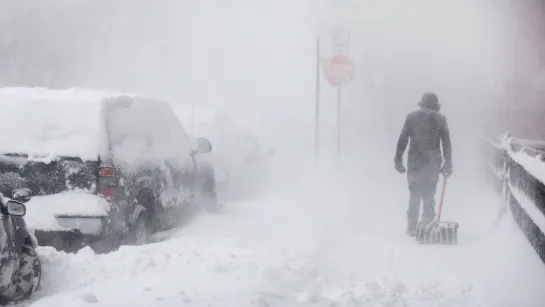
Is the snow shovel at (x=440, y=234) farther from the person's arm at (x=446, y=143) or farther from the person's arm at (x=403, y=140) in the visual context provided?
the person's arm at (x=403, y=140)

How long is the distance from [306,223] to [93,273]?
14.7 feet

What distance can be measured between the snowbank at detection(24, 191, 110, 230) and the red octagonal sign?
10505 millimetres

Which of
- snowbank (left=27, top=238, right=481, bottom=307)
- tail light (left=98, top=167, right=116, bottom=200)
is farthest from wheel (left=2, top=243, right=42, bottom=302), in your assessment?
tail light (left=98, top=167, right=116, bottom=200)

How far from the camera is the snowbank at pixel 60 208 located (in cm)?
746

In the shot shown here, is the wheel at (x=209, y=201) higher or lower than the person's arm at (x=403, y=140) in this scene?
lower

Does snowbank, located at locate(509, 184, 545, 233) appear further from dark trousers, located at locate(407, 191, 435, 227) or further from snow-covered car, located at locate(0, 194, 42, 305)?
snow-covered car, located at locate(0, 194, 42, 305)

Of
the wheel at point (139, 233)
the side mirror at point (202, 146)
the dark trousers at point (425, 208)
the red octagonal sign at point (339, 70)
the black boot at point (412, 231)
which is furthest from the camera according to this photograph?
the red octagonal sign at point (339, 70)

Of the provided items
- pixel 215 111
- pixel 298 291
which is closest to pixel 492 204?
pixel 215 111

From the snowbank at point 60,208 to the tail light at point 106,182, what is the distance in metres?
0.08

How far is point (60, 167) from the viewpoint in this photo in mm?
7594

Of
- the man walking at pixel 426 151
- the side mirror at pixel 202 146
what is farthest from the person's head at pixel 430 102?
the side mirror at pixel 202 146

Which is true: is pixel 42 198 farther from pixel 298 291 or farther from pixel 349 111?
pixel 349 111

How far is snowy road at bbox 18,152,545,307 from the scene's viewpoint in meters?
6.15

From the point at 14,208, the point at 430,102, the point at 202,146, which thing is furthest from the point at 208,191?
the point at 14,208
